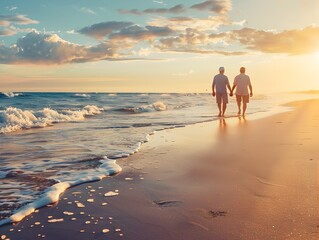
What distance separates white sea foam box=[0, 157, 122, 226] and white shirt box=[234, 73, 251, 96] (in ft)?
38.1

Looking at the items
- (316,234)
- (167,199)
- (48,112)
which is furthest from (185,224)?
(48,112)

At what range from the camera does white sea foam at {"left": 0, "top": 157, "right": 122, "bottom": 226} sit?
12.3 ft

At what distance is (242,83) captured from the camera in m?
17.2

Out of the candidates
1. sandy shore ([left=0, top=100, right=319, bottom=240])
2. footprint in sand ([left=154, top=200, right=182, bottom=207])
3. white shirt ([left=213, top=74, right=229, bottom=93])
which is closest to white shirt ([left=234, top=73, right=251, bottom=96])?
white shirt ([left=213, top=74, right=229, bottom=93])

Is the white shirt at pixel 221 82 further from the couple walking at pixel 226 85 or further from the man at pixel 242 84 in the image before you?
the man at pixel 242 84

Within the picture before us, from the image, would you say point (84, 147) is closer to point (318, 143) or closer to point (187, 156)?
point (187, 156)

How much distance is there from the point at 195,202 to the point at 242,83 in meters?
13.9

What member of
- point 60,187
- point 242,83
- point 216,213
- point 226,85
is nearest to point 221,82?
point 226,85

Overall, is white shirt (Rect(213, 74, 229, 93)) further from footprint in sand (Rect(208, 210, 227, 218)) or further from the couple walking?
footprint in sand (Rect(208, 210, 227, 218))

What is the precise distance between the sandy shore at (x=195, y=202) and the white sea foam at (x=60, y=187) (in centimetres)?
12

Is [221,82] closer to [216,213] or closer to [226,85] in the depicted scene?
[226,85]

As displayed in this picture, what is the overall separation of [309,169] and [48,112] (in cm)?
1842

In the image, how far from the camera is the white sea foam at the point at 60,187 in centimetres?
374

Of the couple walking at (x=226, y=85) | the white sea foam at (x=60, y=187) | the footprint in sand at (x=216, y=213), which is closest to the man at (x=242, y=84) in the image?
the couple walking at (x=226, y=85)
